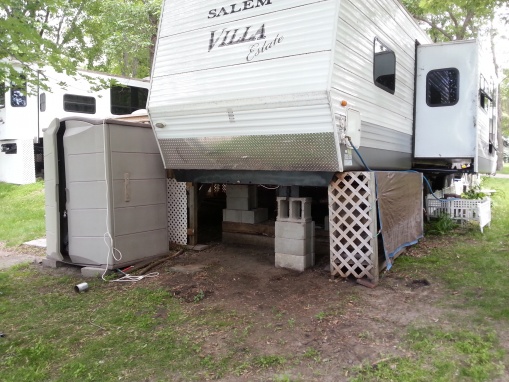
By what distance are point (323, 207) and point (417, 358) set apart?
451 centimetres

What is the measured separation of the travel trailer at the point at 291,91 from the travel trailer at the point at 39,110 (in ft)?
23.8

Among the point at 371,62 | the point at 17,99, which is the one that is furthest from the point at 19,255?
the point at 17,99

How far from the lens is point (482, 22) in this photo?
17719 millimetres

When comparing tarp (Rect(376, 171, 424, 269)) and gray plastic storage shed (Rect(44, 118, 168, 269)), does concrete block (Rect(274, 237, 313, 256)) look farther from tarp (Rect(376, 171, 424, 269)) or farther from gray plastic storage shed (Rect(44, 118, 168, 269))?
gray plastic storage shed (Rect(44, 118, 168, 269))

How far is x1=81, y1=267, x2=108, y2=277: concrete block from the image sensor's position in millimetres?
5875

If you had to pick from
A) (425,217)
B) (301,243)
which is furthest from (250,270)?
(425,217)

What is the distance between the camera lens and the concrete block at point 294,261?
5.82 meters

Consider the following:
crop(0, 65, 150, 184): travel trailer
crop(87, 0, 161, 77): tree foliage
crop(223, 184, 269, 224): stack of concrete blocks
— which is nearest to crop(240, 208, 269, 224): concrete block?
crop(223, 184, 269, 224): stack of concrete blocks

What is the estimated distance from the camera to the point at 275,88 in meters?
4.82

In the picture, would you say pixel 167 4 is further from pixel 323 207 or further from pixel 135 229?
pixel 323 207

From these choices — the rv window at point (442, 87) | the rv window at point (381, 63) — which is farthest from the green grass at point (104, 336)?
the rv window at point (442, 87)

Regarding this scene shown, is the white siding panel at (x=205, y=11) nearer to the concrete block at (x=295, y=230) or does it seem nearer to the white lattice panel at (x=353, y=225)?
the white lattice panel at (x=353, y=225)

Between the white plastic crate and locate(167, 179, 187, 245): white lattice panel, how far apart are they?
5.03 m

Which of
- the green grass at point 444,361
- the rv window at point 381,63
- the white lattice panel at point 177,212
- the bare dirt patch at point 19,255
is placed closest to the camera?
the green grass at point 444,361
